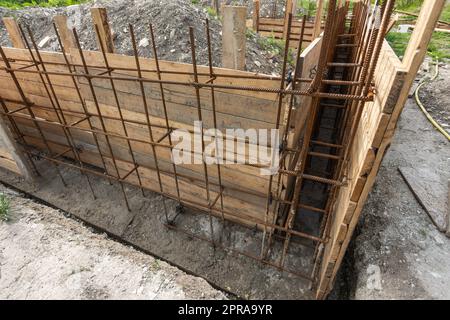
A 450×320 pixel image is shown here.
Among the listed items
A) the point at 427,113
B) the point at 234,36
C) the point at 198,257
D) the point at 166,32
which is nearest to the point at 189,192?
the point at 198,257

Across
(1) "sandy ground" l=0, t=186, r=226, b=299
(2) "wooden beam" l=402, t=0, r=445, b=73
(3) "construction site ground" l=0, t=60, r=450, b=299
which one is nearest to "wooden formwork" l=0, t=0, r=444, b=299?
Answer: (2) "wooden beam" l=402, t=0, r=445, b=73

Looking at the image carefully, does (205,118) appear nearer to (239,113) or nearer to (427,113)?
(239,113)

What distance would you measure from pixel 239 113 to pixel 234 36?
960 millimetres

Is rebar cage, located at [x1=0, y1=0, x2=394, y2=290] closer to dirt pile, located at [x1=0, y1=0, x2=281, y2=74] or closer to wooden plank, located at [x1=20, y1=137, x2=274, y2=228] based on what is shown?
wooden plank, located at [x1=20, y1=137, x2=274, y2=228]

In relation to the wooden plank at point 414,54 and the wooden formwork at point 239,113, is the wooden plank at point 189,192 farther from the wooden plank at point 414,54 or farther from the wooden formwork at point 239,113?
the wooden plank at point 414,54

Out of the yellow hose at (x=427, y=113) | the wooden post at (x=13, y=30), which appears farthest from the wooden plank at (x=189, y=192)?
the yellow hose at (x=427, y=113)

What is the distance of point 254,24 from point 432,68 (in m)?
5.90

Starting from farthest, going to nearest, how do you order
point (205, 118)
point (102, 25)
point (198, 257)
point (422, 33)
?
point (198, 257), point (102, 25), point (205, 118), point (422, 33)

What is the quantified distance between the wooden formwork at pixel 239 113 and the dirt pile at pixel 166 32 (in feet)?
3.68

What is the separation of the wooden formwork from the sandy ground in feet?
3.59

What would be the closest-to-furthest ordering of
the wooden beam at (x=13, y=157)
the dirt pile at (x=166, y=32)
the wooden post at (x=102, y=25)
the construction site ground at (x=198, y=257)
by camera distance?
the construction site ground at (x=198, y=257)
the wooden post at (x=102, y=25)
the dirt pile at (x=166, y=32)
the wooden beam at (x=13, y=157)

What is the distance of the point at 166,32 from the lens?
4988 millimetres

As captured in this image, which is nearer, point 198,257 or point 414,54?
Answer: point 414,54

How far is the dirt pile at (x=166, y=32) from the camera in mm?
4793
